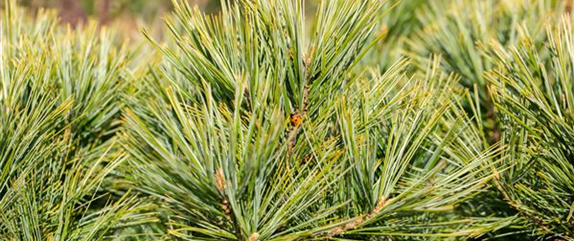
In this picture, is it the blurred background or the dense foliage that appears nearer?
the dense foliage

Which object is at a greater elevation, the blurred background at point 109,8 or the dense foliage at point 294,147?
the blurred background at point 109,8

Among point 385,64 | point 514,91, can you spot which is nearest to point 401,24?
point 385,64

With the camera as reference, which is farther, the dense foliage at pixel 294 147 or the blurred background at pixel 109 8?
the blurred background at pixel 109 8

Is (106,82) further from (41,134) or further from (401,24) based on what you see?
(401,24)

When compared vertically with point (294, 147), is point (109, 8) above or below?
above

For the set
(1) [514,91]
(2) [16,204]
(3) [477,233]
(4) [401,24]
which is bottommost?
(3) [477,233]

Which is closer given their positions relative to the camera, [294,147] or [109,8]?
[294,147]

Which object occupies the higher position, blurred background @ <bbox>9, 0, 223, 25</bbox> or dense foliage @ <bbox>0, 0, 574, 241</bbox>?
blurred background @ <bbox>9, 0, 223, 25</bbox>

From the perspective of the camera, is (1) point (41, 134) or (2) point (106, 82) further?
(2) point (106, 82)
